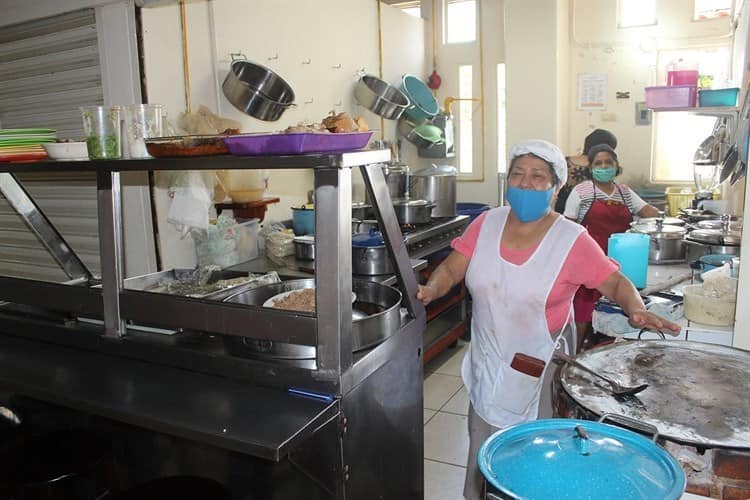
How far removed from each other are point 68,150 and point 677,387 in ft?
6.59

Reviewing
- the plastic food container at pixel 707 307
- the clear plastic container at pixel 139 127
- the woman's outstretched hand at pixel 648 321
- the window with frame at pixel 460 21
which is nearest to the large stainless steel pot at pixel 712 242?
the plastic food container at pixel 707 307

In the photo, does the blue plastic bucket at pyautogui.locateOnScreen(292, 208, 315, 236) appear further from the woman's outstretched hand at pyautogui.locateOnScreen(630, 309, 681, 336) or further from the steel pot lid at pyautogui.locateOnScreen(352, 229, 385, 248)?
the woman's outstretched hand at pyautogui.locateOnScreen(630, 309, 681, 336)

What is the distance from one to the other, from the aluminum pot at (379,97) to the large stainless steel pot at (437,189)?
894 mm

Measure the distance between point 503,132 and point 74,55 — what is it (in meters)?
4.32

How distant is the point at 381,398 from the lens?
179cm

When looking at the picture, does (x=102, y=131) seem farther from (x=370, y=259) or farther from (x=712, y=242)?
(x=712, y=242)

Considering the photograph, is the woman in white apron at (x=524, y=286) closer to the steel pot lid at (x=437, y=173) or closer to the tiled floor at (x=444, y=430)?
the tiled floor at (x=444, y=430)

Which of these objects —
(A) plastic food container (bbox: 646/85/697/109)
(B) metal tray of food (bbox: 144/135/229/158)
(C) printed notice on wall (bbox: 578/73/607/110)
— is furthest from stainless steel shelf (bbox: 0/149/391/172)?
(C) printed notice on wall (bbox: 578/73/607/110)

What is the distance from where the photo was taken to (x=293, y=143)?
149 cm

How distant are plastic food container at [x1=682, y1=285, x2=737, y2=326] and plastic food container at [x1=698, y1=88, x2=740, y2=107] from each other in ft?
5.16

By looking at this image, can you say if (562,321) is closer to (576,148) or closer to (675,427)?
(675,427)

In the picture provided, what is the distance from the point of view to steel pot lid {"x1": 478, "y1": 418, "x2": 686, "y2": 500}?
1.00 meters

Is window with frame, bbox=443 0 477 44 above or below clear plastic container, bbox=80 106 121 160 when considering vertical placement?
above

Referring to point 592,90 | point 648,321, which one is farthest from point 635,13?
point 648,321
